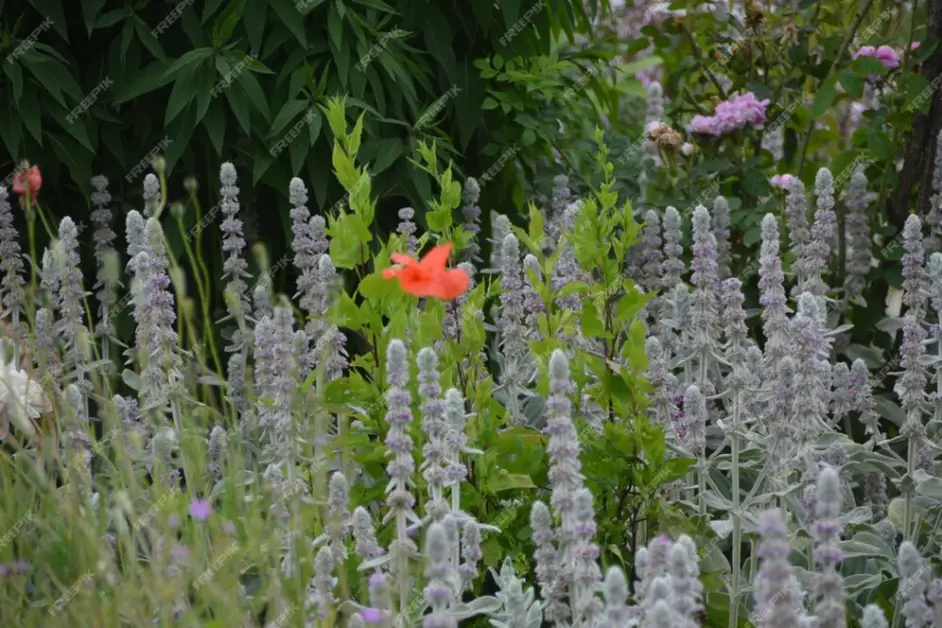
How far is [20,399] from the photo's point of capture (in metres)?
2.79

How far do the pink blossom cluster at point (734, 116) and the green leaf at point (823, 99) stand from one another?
0.67 ft

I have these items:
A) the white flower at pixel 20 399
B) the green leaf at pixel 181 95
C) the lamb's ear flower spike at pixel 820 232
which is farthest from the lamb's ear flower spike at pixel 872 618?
the green leaf at pixel 181 95

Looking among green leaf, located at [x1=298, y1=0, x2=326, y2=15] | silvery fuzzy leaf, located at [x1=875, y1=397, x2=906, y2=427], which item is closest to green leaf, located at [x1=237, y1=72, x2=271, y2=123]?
green leaf, located at [x1=298, y1=0, x2=326, y2=15]

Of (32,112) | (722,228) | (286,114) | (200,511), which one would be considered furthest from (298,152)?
(200,511)

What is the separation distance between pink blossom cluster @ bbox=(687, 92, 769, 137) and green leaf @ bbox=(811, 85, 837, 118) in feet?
0.67

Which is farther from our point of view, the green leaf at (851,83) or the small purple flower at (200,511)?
the green leaf at (851,83)

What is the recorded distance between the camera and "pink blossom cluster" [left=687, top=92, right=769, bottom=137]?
180 inches

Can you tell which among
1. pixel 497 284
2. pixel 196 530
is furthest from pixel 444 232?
pixel 196 530

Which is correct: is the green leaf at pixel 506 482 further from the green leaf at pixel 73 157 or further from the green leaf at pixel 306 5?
the green leaf at pixel 73 157

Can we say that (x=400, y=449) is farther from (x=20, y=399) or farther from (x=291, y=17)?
(x=291, y=17)

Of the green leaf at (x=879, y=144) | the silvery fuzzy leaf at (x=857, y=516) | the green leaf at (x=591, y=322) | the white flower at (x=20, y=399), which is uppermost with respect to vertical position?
the green leaf at (x=879, y=144)

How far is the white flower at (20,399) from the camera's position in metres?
2.66

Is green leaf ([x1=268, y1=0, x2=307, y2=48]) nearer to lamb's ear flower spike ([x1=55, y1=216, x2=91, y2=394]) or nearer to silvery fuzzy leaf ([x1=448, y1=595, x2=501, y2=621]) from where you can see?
lamb's ear flower spike ([x1=55, y1=216, x2=91, y2=394])

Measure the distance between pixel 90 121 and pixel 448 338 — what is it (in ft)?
5.92
